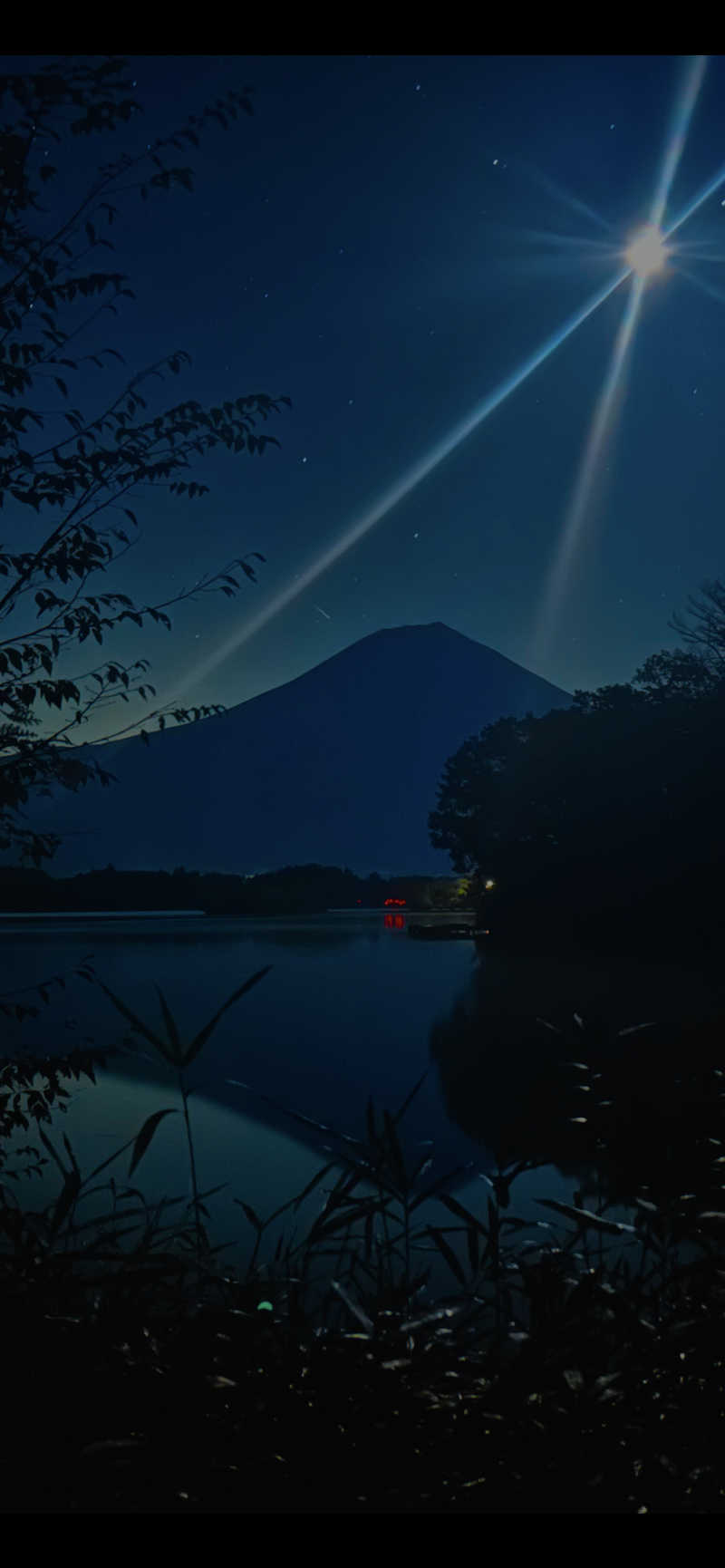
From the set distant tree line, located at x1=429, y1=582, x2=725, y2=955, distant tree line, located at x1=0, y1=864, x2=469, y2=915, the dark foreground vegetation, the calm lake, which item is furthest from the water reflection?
distant tree line, located at x1=429, y1=582, x2=725, y2=955

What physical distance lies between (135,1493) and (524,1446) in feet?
2.82

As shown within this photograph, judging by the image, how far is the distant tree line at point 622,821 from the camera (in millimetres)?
21609

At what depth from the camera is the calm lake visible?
7.43 meters

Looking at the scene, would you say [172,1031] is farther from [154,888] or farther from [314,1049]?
[314,1049]

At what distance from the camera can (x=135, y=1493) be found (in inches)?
84.6

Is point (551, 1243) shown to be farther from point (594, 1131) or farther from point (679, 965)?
point (679, 965)

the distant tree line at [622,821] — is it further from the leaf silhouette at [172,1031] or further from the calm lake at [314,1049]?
the leaf silhouette at [172,1031]

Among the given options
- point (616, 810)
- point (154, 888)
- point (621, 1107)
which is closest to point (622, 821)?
point (616, 810)

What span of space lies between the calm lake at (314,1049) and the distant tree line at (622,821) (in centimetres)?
142

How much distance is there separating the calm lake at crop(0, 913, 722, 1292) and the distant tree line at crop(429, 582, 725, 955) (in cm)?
142

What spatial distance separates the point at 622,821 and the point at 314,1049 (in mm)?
10390

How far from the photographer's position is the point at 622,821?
78.8 ft

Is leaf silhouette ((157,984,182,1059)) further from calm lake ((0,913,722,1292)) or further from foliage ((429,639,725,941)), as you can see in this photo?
foliage ((429,639,725,941))

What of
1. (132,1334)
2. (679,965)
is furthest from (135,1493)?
(679,965)
